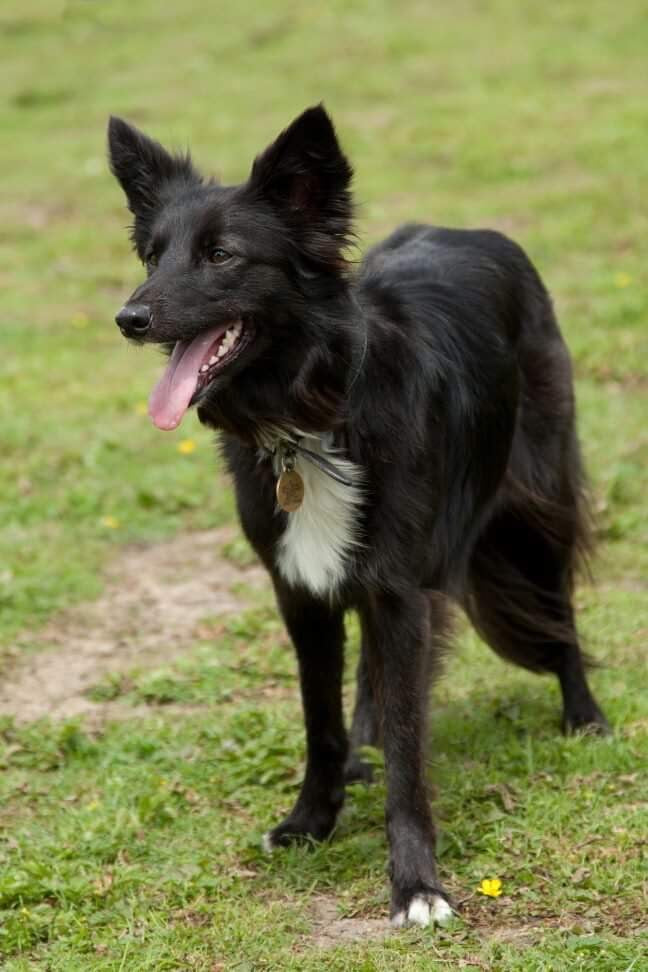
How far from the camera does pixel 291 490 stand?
4.10 m

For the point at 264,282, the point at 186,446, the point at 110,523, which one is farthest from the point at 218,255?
the point at 186,446

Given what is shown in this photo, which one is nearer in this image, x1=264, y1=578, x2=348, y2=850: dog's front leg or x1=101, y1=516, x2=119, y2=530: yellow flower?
x1=264, y1=578, x2=348, y2=850: dog's front leg

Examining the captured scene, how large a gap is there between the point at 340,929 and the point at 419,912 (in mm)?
243

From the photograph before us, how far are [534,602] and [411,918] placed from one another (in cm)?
160

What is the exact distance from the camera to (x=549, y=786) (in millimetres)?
4691

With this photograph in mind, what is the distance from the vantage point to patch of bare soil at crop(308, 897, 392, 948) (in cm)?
392

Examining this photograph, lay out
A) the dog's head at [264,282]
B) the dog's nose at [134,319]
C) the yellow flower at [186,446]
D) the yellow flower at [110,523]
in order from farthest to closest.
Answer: the yellow flower at [186,446], the yellow flower at [110,523], the dog's head at [264,282], the dog's nose at [134,319]

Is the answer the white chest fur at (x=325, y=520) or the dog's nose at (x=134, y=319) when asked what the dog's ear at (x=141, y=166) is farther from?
the white chest fur at (x=325, y=520)

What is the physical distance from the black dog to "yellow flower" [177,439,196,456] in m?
3.41

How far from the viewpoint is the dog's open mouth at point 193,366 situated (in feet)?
12.5

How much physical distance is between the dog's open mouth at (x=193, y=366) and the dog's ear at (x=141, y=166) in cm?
58

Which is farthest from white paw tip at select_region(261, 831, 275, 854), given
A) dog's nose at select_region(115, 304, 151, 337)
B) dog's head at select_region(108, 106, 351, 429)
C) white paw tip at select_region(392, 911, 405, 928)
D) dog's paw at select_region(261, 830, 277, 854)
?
dog's nose at select_region(115, 304, 151, 337)

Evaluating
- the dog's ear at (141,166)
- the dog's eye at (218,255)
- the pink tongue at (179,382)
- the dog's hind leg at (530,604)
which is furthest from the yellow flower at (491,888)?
the dog's ear at (141,166)

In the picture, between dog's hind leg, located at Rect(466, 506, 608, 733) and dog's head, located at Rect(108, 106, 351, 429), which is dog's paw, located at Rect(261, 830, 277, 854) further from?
dog's head, located at Rect(108, 106, 351, 429)
